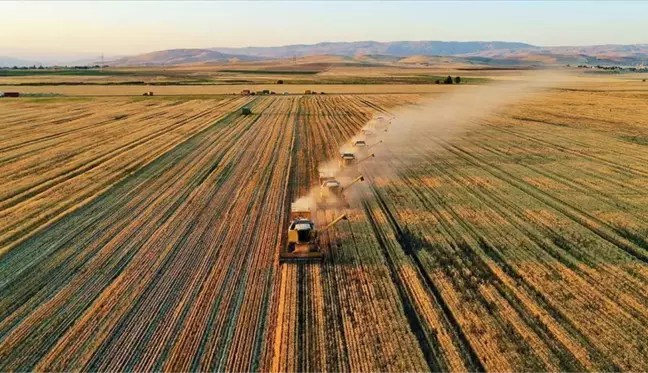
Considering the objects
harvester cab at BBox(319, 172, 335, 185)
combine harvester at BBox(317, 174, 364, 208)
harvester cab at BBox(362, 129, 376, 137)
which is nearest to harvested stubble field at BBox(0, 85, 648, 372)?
combine harvester at BBox(317, 174, 364, 208)

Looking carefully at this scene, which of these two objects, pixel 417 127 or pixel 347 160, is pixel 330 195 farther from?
pixel 417 127

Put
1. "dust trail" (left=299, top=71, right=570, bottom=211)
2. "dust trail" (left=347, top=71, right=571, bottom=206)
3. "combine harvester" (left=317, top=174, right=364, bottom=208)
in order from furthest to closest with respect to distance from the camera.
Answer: "dust trail" (left=347, top=71, right=571, bottom=206), "dust trail" (left=299, top=71, right=570, bottom=211), "combine harvester" (left=317, top=174, right=364, bottom=208)

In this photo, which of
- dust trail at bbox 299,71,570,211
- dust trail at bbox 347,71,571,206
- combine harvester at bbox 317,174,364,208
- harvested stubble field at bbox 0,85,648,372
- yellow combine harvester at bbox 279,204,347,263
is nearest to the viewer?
harvested stubble field at bbox 0,85,648,372

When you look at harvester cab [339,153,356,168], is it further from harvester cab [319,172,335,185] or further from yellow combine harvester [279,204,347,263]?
yellow combine harvester [279,204,347,263]

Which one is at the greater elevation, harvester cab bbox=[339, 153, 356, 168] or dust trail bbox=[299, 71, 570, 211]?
harvester cab bbox=[339, 153, 356, 168]

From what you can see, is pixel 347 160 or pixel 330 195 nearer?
pixel 330 195

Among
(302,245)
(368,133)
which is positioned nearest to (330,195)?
(302,245)

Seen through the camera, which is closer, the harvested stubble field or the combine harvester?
the harvested stubble field

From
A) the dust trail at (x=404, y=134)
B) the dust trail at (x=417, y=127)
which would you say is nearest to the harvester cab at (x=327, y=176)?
the dust trail at (x=404, y=134)

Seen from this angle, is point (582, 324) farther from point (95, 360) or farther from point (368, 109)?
point (368, 109)
